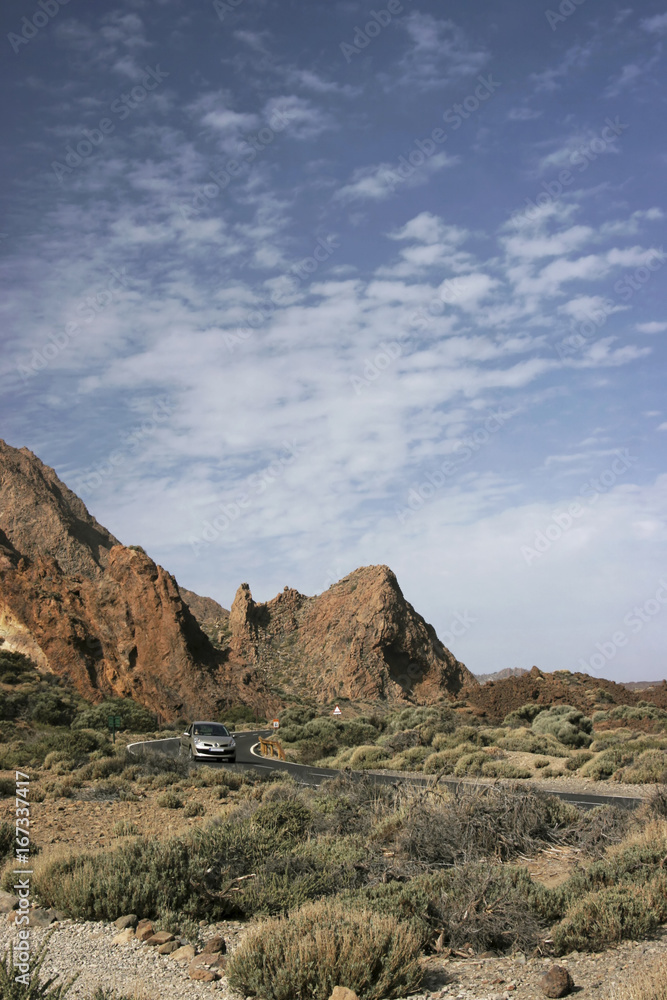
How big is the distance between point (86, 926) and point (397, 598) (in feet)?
197

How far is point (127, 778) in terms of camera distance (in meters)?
17.0

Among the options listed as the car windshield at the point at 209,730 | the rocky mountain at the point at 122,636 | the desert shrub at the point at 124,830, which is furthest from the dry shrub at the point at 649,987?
the rocky mountain at the point at 122,636

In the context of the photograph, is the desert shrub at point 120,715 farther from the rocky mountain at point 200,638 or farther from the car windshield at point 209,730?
Answer: the car windshield at point 209,730

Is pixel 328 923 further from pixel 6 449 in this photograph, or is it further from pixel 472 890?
pixel 6 449

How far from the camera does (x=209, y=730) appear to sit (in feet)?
75.3

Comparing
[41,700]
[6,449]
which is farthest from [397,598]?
[6,449]

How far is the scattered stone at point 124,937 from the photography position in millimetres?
6070

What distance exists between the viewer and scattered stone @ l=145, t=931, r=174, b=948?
600 cm

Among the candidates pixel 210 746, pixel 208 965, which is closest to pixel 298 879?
pixel 208 965

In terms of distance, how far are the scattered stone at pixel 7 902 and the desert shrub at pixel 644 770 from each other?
1442 centimetres

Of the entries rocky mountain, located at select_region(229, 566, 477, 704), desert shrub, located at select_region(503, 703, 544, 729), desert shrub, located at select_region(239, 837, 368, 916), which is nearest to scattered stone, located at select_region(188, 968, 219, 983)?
desert shrub, located at select_region(239, 837, 368, 916)

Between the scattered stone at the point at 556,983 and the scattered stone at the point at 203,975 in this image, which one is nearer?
the scattered stone at the point at 556,983

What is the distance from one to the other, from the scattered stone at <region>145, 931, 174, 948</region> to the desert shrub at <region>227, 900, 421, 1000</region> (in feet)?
3.88

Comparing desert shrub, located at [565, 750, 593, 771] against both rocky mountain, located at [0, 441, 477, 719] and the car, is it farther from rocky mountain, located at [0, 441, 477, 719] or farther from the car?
rocky mountain, located at [0, 441, 477, 719]
